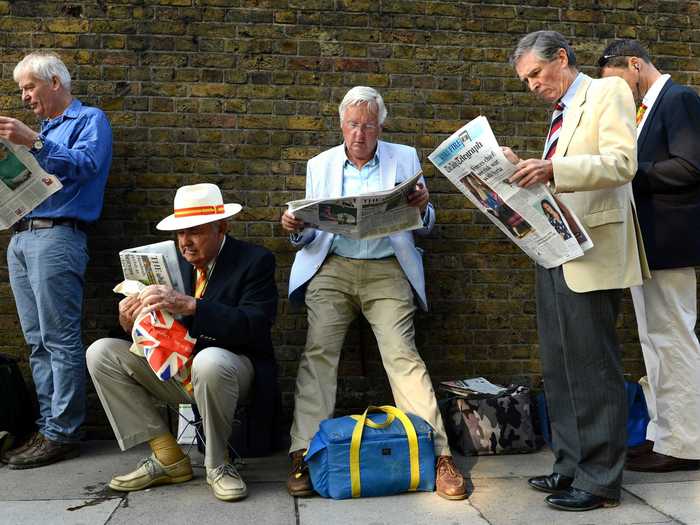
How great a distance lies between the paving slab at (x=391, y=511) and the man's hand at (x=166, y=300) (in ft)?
3.47

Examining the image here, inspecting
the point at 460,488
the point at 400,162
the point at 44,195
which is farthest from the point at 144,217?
the point at 460,488

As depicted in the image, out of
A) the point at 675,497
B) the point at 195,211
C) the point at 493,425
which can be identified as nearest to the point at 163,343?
the point at 195,211

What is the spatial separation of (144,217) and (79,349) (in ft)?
3.12

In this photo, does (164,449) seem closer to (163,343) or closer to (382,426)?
(163,343)

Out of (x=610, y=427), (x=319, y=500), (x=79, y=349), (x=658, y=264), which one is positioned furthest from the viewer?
(x=79, y=349)

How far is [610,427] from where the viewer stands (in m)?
3.27

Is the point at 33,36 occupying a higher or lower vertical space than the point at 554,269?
higher

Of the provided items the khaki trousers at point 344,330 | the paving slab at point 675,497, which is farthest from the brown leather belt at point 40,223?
the paving slab at point 675,497

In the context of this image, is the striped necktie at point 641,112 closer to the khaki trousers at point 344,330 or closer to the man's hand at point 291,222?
the khaki trousers at point 344,330

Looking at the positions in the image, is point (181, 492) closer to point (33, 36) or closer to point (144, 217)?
point (144, 217)

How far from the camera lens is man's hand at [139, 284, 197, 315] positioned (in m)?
3.42

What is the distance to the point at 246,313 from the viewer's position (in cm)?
361

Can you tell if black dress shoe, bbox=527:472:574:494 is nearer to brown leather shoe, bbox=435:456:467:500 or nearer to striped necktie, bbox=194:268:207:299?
brown leather shoe, bbox=435:456:467:500

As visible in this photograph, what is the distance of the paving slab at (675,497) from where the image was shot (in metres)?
3.21
